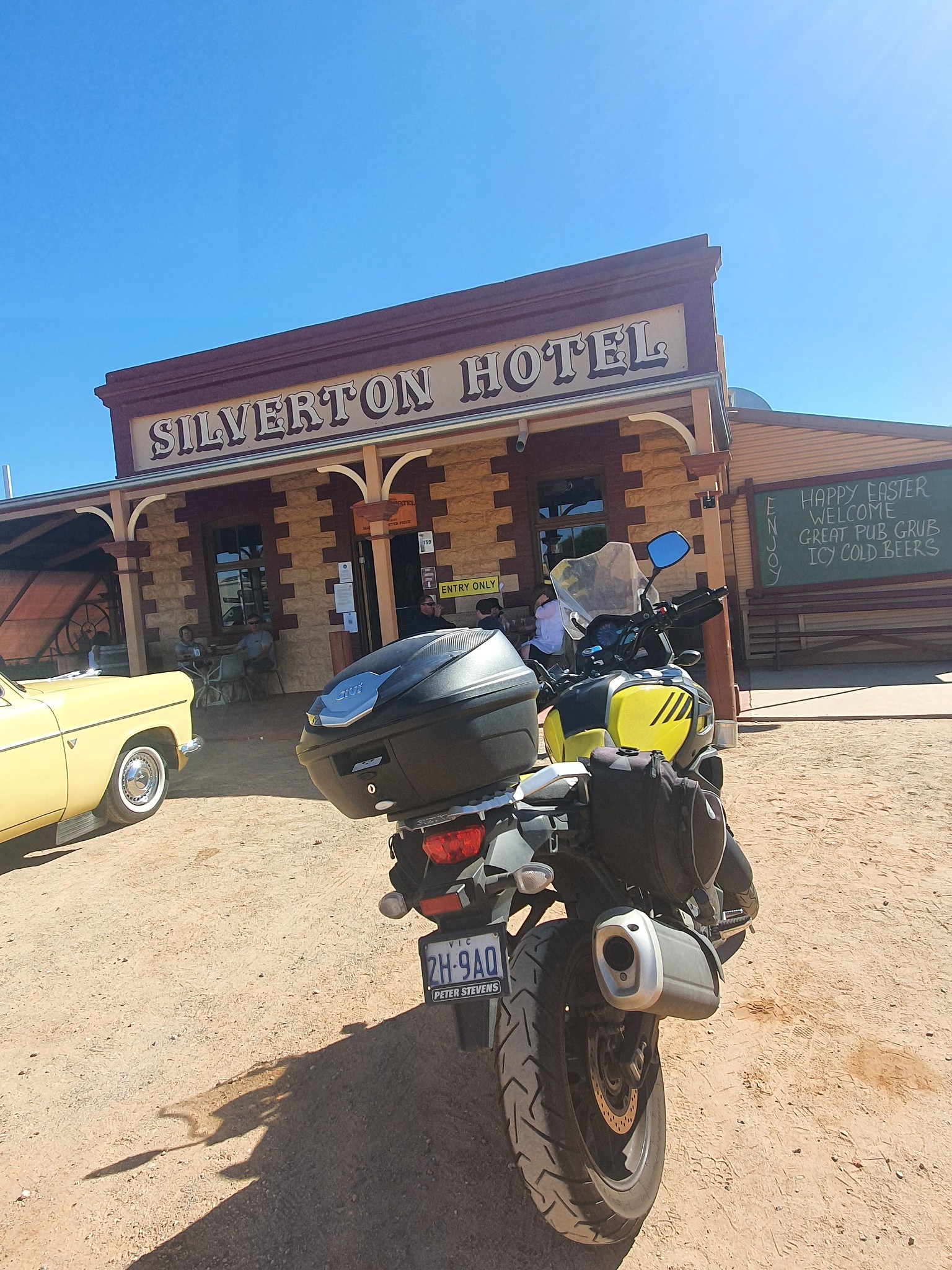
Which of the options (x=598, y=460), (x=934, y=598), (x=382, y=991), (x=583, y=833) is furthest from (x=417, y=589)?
(x=583, y=833)

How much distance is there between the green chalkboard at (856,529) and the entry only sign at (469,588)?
376 centimetres

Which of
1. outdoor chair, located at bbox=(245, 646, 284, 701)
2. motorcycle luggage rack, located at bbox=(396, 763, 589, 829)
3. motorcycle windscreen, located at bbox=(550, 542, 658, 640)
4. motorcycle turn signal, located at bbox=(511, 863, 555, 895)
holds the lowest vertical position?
outdoor chair, located at bbox=(245, 646, 284, 701)

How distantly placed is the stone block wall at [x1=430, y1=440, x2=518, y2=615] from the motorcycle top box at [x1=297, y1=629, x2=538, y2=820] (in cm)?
824

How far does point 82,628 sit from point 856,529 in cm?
1251

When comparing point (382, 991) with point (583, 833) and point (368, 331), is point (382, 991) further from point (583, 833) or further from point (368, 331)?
point (368, 331)

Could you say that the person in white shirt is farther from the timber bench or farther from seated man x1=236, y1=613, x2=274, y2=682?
seated man x1=236, y1=613, x2=274, y2=682

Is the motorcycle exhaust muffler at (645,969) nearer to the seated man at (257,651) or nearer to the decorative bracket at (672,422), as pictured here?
the decorative bracket at (672,422)

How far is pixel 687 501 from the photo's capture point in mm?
9586

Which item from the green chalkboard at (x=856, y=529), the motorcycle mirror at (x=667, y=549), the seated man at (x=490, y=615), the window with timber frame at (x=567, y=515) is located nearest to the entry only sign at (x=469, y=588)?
the window with timber frame at (x=567, y=515)

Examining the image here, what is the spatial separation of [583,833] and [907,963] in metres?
1.70

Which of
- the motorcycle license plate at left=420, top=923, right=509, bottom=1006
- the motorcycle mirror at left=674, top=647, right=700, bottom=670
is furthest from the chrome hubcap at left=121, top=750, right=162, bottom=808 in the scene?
the motorcycle license plate at left=420, top=923, right=509, bottom=1006

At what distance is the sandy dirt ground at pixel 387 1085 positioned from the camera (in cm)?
179

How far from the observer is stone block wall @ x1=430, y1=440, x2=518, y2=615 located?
400 inches

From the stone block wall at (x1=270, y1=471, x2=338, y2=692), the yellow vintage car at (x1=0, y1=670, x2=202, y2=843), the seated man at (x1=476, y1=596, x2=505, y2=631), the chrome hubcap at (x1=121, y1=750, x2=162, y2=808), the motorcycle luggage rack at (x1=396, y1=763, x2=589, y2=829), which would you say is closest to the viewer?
the motorcycle luggage rack at (x1=396, y1=763, x2=589, y2=829)
